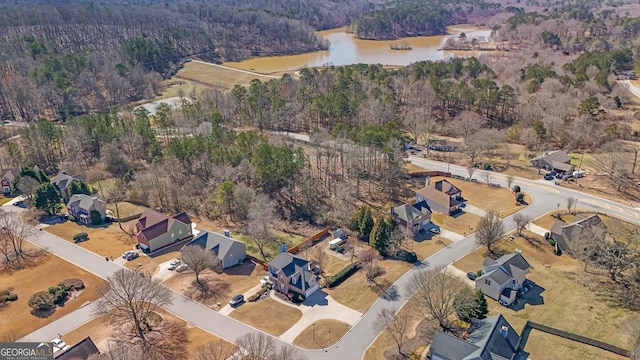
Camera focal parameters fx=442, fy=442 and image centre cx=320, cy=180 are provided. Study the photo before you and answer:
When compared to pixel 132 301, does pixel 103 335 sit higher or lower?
lower

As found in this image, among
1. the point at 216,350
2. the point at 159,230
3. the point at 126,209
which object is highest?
the point at 159,230

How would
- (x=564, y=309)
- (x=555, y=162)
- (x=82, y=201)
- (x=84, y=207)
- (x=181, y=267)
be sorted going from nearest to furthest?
(x=564, y=309), (x=181, y=267), (x=84, y=207), (x=82, y=201), (x=555, y=162)

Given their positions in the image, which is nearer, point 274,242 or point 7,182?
point 274,242

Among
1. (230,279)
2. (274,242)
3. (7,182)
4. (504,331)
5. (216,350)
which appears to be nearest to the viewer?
(504,331)

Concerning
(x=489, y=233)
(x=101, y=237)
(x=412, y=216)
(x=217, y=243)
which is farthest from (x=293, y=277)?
(x=101, y=237)

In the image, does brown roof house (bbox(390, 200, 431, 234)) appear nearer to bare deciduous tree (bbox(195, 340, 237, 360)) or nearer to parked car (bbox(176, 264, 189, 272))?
parked car (bbox(176, 264, 189, 272))

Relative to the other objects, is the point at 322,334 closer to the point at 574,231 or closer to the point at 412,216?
the point at 412,216

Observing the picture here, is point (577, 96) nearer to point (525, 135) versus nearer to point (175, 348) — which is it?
point (525, 135)

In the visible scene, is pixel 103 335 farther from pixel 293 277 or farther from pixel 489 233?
pixel 489 233
